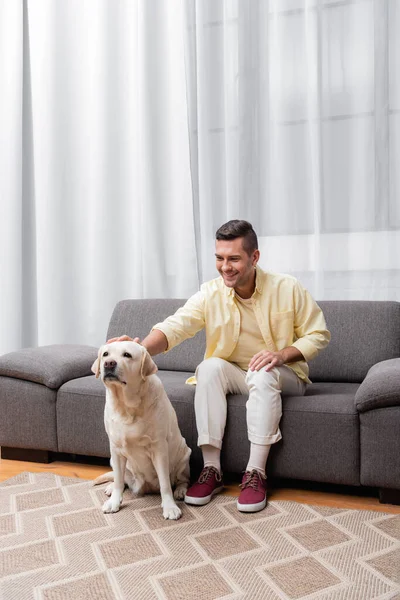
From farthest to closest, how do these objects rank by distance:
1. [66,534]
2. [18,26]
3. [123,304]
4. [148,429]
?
1. [18,26]
2. [123,304]
3. [148,429]
4. [66,534]

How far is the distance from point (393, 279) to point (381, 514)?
1345 millimetres

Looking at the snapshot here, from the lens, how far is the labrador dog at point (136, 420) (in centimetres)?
215

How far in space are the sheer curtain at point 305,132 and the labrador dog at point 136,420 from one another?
1.36 m

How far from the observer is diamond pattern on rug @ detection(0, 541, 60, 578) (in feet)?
6.01

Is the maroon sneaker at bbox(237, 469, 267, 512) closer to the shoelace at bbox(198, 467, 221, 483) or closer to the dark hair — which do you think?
the shoelace at bbox(198, 467, 221, 483)

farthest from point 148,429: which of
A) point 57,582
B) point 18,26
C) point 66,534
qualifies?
point 18,26

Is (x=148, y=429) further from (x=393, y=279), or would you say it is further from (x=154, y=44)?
(x=154, y=44)

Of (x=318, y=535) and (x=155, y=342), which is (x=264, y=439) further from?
(x=155, y=342)

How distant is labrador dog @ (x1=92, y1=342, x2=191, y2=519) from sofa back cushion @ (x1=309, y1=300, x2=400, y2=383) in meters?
0.91

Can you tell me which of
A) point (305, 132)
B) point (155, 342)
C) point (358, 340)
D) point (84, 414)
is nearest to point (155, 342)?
point (155, 342)

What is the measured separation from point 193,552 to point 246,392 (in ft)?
2.57

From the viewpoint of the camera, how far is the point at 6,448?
306cm

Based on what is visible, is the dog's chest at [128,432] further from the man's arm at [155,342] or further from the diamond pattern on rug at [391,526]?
the diamond pattern on rug at [391,526]

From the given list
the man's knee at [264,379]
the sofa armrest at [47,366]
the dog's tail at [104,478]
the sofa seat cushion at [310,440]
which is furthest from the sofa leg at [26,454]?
the man's knee at [264,379]
